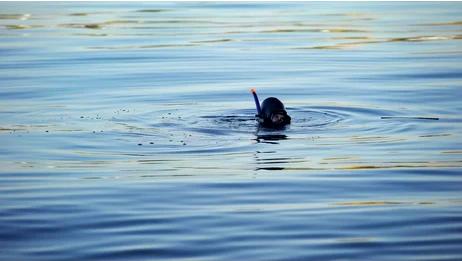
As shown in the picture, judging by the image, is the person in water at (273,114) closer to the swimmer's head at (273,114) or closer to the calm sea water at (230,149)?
the swimmer's head at (273,114)

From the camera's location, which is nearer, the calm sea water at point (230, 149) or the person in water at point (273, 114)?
the calm sea water at point (230, 149)

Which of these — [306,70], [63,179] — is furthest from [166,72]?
[63,179]

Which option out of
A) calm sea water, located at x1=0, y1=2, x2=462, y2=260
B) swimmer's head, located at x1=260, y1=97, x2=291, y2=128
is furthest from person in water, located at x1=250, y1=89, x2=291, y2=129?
calm sea water, located at x1=0, y1=2, x2=462, y2=260

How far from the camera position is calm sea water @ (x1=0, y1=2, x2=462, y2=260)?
25.6ft

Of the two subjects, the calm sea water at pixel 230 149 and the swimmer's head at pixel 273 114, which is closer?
the calm sea water at pixel 230 149

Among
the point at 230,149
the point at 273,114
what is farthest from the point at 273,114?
the point at 230,149

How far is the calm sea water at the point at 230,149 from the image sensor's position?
7.80 meters

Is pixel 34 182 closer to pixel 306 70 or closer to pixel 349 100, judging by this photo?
pixel 349 100

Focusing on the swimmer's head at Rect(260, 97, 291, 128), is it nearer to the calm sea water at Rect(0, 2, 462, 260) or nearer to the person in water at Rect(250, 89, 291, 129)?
the person in water at Rect(250, 89, 291, 129)

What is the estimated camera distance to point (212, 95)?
1576cm

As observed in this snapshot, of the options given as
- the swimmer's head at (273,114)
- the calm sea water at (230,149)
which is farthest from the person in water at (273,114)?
the calm sea water at (230,149)

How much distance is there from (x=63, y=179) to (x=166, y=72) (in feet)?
29.4

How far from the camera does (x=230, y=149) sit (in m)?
11.4

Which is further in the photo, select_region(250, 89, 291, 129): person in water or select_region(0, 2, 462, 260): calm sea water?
select_region(250, 89, 291, 129): person in water
